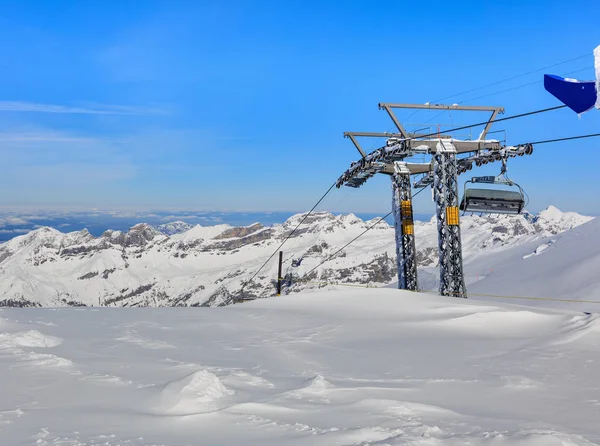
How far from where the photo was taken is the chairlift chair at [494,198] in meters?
19.7

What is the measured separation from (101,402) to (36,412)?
0.73 m

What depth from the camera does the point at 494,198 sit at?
65.1ft

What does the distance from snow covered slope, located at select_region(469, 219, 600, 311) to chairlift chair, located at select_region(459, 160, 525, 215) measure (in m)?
12.3

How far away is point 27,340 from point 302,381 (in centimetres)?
526

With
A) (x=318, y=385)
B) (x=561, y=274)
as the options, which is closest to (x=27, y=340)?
(x=318, y=385)

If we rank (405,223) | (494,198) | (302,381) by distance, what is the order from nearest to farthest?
(302,381)
(494,198)
(405,223)

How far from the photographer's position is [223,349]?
415 inches

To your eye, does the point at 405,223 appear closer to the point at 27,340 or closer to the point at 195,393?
the point at 27,340

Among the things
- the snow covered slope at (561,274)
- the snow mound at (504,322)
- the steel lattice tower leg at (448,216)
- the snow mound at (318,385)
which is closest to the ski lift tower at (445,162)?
the steel lattice tower leg at (448,216)

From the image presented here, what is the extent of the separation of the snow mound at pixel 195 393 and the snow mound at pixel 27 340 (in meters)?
4.11

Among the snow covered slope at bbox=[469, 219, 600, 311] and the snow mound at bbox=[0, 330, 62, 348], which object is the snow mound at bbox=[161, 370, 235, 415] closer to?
the snow mound at bbox=[0, 330, 62, 348]

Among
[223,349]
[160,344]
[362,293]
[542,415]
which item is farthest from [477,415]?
[362,293]

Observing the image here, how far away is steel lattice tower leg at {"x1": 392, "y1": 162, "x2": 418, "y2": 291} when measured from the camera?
2464cm

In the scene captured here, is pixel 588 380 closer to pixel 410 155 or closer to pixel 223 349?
pixel 223 349
